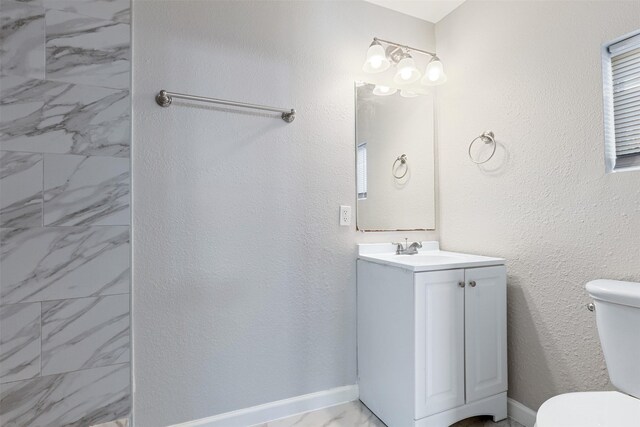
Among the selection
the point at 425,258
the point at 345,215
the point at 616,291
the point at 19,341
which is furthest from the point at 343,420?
the point at 19,341

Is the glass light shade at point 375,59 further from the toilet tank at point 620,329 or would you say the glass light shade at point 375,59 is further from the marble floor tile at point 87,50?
the toilet tank at point 620,329

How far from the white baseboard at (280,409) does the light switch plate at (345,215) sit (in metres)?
0.90

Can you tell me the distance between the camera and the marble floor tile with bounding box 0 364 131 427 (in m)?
1.13

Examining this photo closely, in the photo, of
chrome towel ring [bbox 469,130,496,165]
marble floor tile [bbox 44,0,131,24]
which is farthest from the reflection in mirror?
marble floor tile [bbox 44,0,131,24]

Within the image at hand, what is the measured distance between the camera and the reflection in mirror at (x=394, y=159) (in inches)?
71.9

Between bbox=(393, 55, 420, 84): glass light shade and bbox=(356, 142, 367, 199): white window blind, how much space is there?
1.48ft

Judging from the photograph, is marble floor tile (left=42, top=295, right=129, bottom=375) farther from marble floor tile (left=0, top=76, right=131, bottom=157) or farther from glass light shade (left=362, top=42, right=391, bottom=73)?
glass light shade (left=362, top=42, right=391, bottom=73)

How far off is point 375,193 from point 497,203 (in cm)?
64

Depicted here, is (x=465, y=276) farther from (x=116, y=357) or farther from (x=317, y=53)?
(x=116, y=357)

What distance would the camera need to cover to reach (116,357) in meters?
1.24

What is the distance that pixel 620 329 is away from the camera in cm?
106

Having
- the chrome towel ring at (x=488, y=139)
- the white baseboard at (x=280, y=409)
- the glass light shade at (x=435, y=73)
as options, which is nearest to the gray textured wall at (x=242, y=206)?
the white baseboard at (x=280, y=409)

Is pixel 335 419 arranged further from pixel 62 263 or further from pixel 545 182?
pixel 545 182

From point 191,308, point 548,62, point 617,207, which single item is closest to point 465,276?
point 617,207
